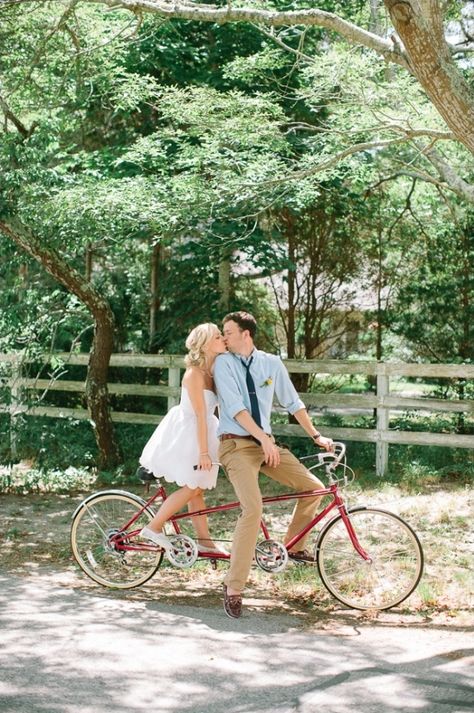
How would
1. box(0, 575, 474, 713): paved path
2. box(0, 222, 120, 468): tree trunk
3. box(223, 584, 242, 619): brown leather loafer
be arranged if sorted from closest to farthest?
box(0, 575, 474, 713): paved path
box(223, 584, 242, 619): brown leather loafer
box(0, 222, 120, 468): tree trunk

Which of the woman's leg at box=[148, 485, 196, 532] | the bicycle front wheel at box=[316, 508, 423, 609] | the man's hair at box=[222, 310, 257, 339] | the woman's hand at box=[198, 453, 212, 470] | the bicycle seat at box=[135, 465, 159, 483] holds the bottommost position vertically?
the bicycle front wheel at box=[316, 508, 423, 609]

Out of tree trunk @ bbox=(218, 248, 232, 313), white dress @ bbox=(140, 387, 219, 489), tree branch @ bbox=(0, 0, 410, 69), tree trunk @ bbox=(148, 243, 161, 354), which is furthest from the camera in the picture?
tree trunk @ bbox=(148, 243, 161, 354)

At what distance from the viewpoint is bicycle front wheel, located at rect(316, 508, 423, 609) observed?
6262 mm

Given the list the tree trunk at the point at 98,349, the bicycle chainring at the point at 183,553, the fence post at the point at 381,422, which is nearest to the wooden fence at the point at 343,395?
the fence post at the point at 381,422

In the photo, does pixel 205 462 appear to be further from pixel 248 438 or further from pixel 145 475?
pixel 145 475

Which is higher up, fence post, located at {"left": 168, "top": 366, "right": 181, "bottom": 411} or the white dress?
fence post, located at {"left": 168, "top": 366, "right": 181, "bottom": 411}

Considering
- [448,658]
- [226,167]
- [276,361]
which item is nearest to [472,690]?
[448,658]

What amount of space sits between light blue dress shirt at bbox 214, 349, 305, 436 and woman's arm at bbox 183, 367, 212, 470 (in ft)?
0.42

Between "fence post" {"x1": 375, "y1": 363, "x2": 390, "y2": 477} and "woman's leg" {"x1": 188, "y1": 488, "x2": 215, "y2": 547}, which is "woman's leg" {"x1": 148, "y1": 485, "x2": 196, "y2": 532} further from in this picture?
"fence post" {"x1": 375, "y1": 363, "x2": 390, "y2": 477}

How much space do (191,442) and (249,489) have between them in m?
0.66

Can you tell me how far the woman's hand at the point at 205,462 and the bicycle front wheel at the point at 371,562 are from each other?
900 mm

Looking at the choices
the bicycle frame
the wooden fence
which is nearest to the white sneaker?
the bicycle frame

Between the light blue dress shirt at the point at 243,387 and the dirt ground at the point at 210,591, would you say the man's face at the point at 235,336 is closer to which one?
the light blue dress shirt at the point at 243,387

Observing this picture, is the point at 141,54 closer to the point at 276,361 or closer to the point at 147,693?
the point at 276,361
